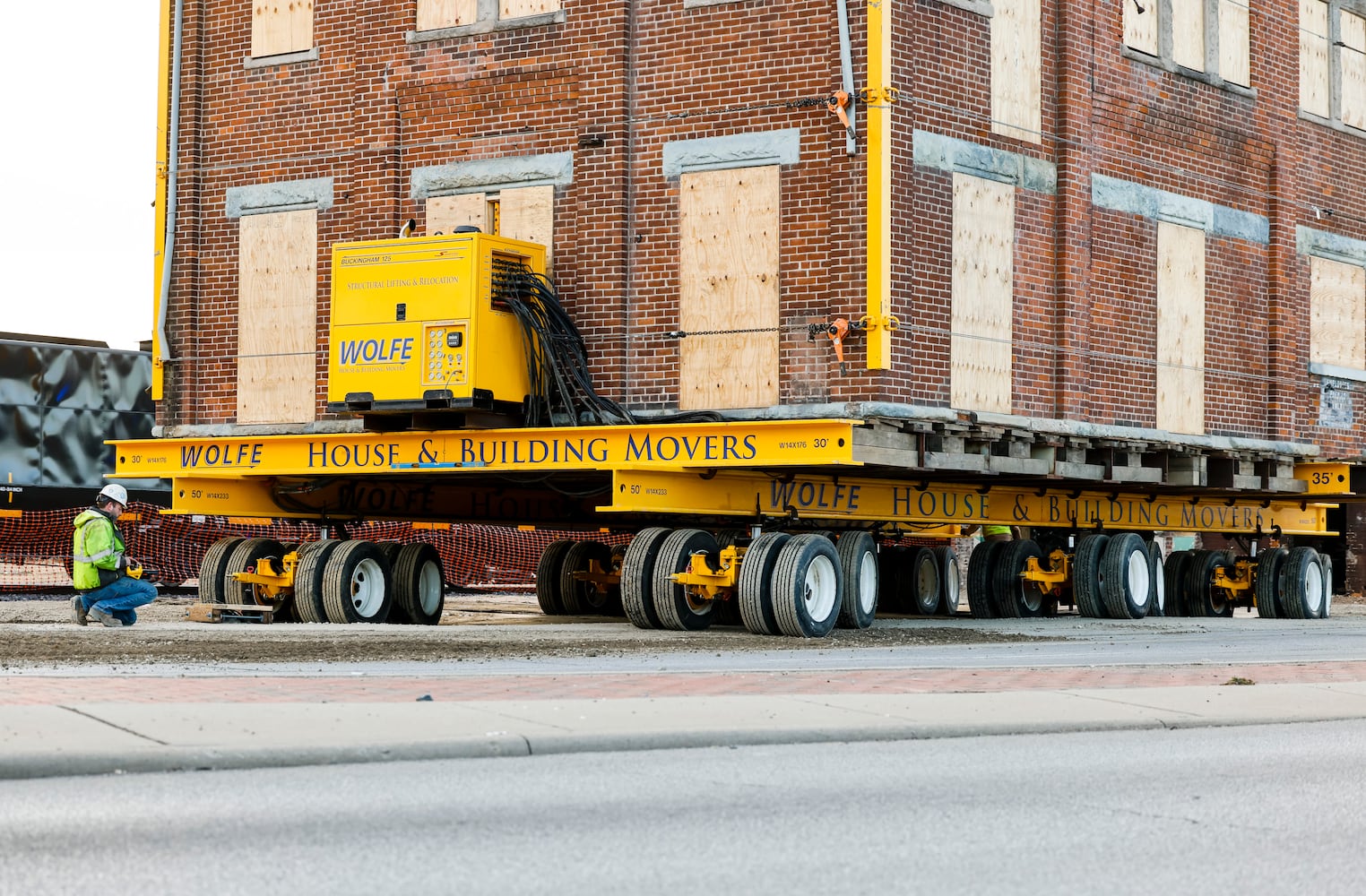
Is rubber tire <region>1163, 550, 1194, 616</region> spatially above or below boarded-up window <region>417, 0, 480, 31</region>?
below

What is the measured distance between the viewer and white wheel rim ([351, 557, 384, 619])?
21.7 m

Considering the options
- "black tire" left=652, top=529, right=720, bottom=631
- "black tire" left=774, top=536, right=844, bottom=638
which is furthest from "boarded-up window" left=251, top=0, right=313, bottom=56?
"black tire" left=774, top=536, right=844, bottom=638

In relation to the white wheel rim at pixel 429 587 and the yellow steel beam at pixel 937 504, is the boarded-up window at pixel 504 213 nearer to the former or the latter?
the yellow steel beam at pixel 937 504

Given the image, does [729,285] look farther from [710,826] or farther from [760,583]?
[710,826]

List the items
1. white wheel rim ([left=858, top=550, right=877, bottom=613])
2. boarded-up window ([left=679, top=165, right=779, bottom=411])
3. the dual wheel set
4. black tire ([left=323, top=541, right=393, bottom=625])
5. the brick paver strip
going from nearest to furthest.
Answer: the brick paver strip → boarded-up window ([left=679, top=165, right=779, bottom=411]) → white wheel rim ([left=858, top=550, right=877, bottom=613]) → black tire ([left=323, top=541, right=393, bottom=625]) → the dual wheel set

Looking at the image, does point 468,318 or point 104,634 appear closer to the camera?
point 104,634

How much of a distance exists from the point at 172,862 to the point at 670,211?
581 inches

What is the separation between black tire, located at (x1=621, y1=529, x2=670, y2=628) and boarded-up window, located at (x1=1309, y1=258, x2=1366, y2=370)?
1166cm

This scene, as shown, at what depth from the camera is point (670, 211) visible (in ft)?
67.9

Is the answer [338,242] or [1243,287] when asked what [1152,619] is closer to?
[1243,287]

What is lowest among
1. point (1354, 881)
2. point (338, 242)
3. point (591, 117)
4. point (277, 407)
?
point (1354, 881)

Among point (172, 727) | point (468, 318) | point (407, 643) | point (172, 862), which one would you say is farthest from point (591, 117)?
point (172, 862)

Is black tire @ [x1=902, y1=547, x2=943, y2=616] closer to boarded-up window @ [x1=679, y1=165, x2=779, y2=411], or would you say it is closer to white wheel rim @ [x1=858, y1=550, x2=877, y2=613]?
white wheel rim @ [x1=858, y1=550, x2=877, y2=613]

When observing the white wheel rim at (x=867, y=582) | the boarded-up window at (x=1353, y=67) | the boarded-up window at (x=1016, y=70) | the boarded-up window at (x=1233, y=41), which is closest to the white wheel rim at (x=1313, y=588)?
the boarded-up window at (x=1353, y=67)
